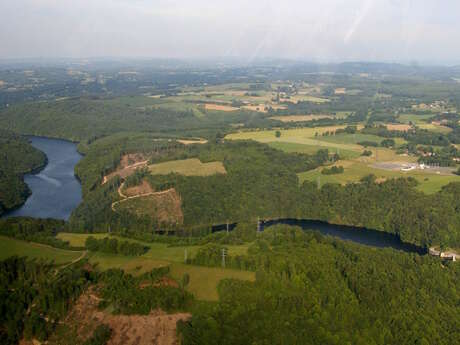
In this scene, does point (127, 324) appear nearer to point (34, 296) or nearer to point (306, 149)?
point (34, 296)

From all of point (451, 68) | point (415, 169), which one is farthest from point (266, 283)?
point (451, 68)

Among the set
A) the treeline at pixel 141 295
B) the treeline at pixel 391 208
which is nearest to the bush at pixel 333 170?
the treeline at pixel 391 208

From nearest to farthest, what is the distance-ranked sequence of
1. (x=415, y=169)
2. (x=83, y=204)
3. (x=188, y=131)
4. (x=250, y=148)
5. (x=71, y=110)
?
(x=83, y=204) < (x=415, y=169) < (x=250, y=148) < (x=188, y=131) < (x=71, y=110)

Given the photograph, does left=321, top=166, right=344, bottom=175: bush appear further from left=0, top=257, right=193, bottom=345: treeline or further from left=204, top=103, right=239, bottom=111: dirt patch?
left=204, top=103, right=239, bottom=111: dirt patch

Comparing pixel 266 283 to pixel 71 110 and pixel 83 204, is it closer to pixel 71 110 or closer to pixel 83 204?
pixel 83 204

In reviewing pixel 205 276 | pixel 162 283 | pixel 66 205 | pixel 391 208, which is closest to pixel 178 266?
pixel 205 276

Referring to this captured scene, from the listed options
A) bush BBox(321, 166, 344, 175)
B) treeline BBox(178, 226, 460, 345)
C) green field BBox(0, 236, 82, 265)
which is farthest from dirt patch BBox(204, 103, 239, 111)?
green field BBox(0, 236, 82, 265)
